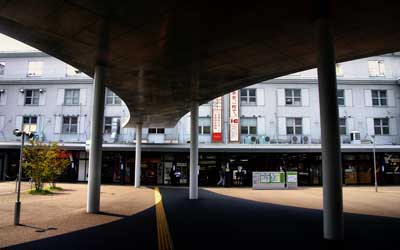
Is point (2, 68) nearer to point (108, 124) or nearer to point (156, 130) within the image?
point (108, 124)

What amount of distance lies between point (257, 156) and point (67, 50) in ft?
74.2

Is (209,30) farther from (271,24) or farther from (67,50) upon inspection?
(67,50)

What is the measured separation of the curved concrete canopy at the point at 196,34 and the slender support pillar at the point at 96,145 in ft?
2.76

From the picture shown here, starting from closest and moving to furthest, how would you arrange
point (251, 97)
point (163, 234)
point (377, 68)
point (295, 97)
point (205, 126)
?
point (163, 234), point (205, 126), point (251, 97), point (295, 97), point (377, 68)

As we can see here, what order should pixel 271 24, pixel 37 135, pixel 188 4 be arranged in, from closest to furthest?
1. pixel 188 4
2. pixel 271 24
3. pixel 37 135

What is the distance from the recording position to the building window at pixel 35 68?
3459 cm

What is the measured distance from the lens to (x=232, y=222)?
11094 millimetres

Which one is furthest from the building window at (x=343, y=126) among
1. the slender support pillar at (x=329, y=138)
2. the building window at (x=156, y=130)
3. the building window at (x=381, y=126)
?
the slender support pillar at (x=329, y=138)

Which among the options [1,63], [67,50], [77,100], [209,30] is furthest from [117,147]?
[209,30]

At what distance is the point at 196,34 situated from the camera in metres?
10.4

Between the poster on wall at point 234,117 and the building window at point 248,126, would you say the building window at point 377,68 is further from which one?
the poster on wall at point 234,117

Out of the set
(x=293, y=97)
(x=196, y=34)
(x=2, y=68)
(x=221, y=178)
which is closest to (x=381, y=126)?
(x=293, y=97)

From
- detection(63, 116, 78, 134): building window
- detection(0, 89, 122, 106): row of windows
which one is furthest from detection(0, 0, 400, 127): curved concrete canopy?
detection(63, 116, 78, 134): building window

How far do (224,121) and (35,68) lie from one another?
67.6ft
